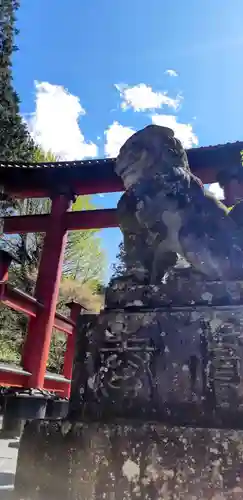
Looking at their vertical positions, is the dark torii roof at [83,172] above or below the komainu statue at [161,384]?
above

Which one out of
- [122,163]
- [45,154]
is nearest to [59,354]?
[45,154]

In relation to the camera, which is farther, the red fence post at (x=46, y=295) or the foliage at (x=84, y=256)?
the foliage at (x=84, y=256)

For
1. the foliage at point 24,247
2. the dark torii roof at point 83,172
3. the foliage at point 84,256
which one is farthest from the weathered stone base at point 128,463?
the foliage at point 84,256

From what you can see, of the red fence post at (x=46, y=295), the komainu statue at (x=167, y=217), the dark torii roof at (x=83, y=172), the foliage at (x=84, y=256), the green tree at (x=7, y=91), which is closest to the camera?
the komainu statue at (x=167, y=217)

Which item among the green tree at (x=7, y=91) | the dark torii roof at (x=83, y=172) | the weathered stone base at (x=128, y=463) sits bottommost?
the weathered stone base at (x=128, y=463)

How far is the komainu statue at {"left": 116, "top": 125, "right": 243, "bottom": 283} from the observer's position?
2007mm

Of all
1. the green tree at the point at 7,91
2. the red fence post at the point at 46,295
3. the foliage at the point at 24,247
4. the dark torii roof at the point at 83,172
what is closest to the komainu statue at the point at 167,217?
the red fence post at the point at 46,295

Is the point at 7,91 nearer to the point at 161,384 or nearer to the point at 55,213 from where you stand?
the point at 55,213

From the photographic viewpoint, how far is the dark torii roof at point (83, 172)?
7.11 meters

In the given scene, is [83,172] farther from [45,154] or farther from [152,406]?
[45,154]

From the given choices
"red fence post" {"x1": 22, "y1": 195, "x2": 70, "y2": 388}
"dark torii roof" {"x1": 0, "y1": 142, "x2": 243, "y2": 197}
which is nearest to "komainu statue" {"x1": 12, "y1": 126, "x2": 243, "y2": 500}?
"red fence post" {"x1": 22, "y1": 195, "x2": 70, "y2": 388}

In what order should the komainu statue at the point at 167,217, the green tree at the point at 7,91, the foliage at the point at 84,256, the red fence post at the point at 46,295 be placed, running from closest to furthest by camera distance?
the komainu statue at the point at 167,217
the red fence post at the point at 46,295
the green tree at the point at 7,91
the foliage at the point at 84,256

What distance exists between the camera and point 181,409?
5.05 ft

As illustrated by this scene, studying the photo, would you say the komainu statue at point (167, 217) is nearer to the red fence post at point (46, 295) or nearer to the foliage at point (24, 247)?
the red fence post at point (46, 295)
